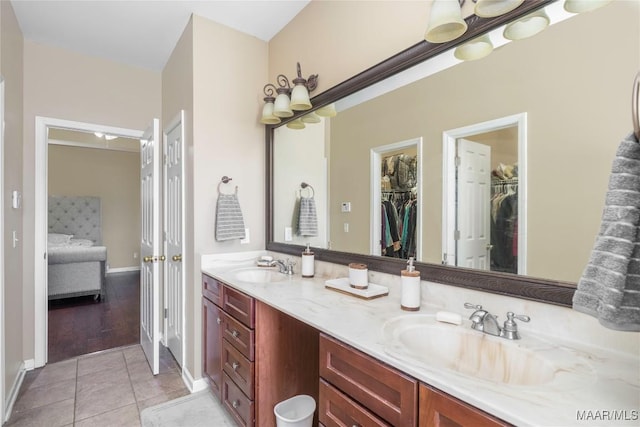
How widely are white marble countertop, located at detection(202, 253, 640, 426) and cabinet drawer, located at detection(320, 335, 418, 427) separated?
32 millimetres

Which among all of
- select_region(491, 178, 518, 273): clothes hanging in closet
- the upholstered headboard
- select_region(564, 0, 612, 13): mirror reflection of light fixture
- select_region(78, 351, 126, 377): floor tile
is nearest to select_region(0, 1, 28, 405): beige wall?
select_region(78, 351, 126, 377): floor tile

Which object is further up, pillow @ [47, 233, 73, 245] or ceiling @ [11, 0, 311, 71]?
ceiling @ [11, 0, 311, 71]

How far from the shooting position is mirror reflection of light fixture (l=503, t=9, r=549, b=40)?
3.54ft

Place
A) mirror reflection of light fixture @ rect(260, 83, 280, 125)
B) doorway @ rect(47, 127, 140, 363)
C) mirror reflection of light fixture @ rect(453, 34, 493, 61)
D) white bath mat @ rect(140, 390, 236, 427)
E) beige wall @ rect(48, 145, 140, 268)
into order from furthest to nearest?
1. beige wall @ rect(48, 145, 140, 268)
2. doorway @ rect(47, 127, 140, 363)
3. mirror reflection of light fixture @ rect(260, 83, 280, 125)
4. white bath mat @ rect(140, 390, 236, 427)
5. mirror reflection of light fixture @ rect(453, 34, 493, 61)

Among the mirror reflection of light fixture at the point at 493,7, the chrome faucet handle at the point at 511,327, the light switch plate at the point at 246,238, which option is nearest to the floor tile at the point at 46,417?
the light switch plate at the point at 246,238

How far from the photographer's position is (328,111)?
2.04m

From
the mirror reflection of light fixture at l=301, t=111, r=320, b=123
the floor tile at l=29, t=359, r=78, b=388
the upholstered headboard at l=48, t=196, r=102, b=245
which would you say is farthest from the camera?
the upholstered headboard at l=48, t=196, r=102, b=245

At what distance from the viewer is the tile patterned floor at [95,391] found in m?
1.96

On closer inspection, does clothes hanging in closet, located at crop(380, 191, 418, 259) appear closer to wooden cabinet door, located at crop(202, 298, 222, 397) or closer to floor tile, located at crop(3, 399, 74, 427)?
wooden cabinet door, located at crop(202, 298, 222, 397)

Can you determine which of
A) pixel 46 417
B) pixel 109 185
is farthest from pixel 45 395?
pixel 109 185

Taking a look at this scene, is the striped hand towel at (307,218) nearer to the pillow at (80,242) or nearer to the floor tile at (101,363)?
the floor tile at (101,363)

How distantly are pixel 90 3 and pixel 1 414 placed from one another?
2568 mm

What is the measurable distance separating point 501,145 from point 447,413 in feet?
3.03

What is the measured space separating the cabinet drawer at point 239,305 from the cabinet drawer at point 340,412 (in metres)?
0.60
